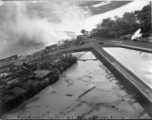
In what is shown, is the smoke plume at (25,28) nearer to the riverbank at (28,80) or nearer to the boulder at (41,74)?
the riverbank at (28,80)

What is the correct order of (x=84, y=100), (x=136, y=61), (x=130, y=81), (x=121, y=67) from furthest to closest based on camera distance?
1. (x=136, y=61)
2. (x=121, y=67)
3. (x=130, y=81)
4. (x=84, y=100)

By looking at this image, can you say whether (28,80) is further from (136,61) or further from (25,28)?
(25,28)

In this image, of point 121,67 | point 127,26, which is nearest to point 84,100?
point 121,67

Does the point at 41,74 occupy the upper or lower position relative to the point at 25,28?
lower

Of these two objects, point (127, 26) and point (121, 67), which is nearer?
point (121, 67)

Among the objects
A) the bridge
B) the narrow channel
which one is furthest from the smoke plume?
the narrow channel

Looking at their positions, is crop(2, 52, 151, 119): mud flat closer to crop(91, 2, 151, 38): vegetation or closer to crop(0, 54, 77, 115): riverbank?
crop(0, 54, 77, 115): riverbank

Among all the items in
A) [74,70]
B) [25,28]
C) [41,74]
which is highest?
[25,28]

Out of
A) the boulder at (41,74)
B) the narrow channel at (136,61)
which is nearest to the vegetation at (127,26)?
the narrow channel at (136,61)

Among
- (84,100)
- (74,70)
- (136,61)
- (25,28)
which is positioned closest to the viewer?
(84,100)
